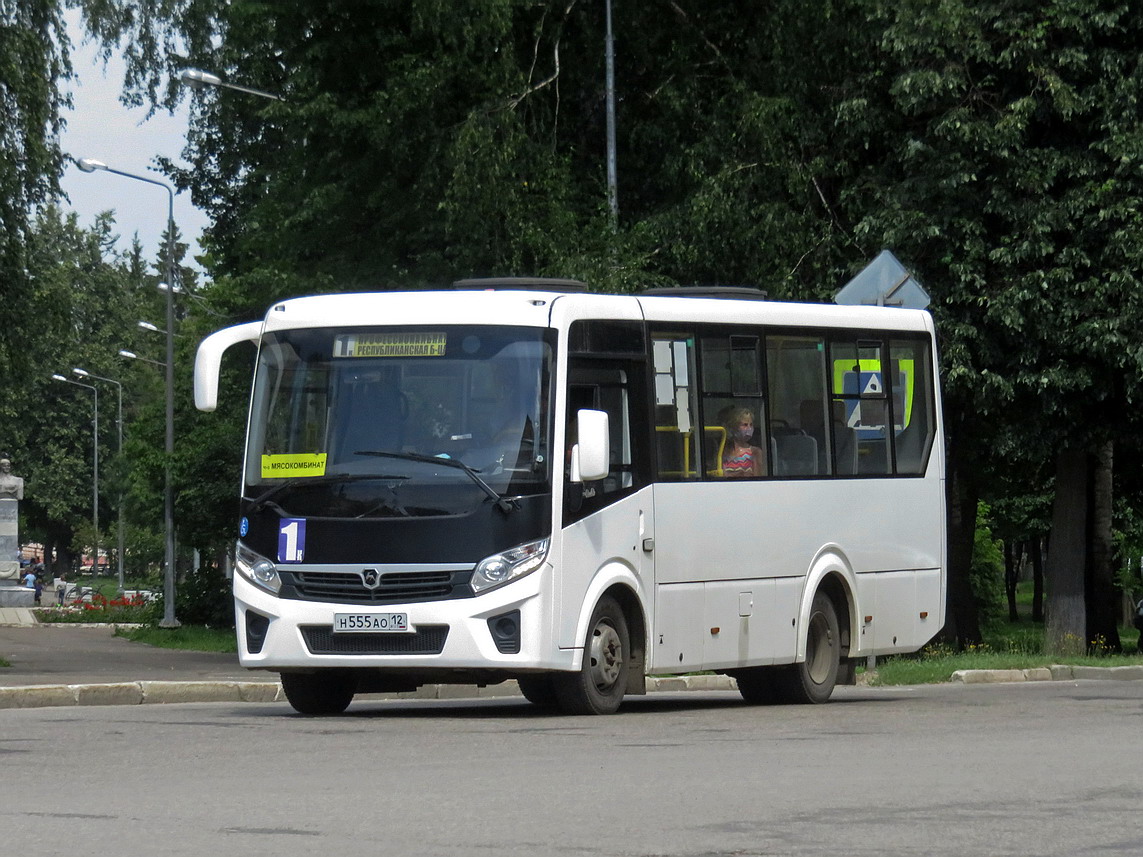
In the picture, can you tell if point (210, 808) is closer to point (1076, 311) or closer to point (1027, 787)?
point (1027, 787)

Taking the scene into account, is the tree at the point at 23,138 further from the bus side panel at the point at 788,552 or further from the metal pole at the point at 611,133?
the bus side panel at the point at 788,552

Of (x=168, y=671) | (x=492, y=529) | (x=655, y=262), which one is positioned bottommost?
(x=168, y=671)

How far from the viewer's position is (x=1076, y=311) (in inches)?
1054

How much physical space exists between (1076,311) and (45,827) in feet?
67.0

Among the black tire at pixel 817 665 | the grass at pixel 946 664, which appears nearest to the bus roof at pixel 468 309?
the black tire at pixel 817 665

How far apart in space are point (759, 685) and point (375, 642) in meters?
4.40

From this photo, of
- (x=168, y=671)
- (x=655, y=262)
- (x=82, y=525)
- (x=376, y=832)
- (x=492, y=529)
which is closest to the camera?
(x=376, y=832)

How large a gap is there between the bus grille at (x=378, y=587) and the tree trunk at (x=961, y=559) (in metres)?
21.3

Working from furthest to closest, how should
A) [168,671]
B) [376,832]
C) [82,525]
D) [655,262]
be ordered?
[82,525], [655,262], [168,671], [376,832]

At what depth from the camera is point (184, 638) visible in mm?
41156

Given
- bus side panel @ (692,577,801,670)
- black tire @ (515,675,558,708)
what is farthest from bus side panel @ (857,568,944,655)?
black tire @ (515,675,558,708)

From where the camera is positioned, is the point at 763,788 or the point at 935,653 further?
the point at 935,653

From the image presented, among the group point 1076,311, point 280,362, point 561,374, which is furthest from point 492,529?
point 1076,311

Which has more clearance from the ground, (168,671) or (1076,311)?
(1076,311)
